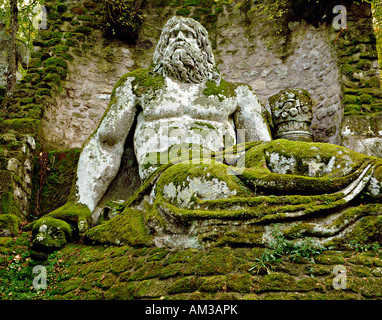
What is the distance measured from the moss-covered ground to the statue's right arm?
83 cm

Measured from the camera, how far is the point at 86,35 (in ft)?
18.0

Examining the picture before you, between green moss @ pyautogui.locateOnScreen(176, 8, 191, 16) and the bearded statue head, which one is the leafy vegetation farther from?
the bearded statue head

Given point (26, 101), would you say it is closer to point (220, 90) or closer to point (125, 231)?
point (220, 90)

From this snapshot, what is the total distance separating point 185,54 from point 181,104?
0.45 m

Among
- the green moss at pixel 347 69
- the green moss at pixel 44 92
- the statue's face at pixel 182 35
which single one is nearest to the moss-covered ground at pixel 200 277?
the statue's face at pixel 182 35

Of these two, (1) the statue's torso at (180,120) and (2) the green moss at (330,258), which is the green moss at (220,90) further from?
(2) the green moss at (330,258)

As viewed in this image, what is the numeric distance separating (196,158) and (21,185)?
6.38 feet

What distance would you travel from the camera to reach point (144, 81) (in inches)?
136

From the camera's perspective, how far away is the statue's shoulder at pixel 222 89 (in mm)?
3416

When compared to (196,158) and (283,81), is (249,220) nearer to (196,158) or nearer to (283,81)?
(196,158)

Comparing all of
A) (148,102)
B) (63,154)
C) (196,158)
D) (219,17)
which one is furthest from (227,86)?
(219,17)

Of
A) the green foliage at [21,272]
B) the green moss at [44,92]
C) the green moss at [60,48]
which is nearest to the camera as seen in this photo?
the green foliage at [21,272]

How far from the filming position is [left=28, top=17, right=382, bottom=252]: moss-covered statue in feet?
6.38


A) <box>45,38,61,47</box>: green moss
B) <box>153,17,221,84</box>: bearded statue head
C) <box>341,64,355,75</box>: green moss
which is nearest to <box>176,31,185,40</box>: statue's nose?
<box>153,17,221,84</box>: bearded statue head
